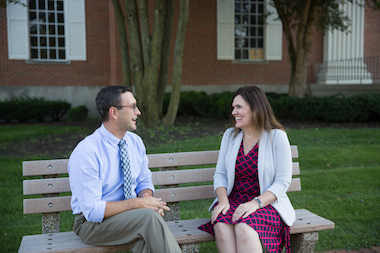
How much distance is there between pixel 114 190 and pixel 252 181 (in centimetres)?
107

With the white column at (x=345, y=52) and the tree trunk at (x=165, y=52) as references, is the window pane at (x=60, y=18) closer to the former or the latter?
the tree trunk at (x=165, y=52)

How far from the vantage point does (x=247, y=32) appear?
18.0 metres

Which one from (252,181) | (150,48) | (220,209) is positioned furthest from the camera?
(150,48)

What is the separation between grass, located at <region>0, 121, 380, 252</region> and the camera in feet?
12.4

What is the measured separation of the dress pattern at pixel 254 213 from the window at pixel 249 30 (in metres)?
15.5

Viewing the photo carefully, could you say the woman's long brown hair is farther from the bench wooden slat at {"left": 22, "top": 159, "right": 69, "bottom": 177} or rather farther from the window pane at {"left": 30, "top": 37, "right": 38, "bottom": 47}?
the window pane at {"left": 30, "top": 37, "right": 38, "bottom": 47}

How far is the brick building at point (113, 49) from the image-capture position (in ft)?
50.8

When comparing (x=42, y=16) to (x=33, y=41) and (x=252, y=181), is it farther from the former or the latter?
(x=252, y=181)

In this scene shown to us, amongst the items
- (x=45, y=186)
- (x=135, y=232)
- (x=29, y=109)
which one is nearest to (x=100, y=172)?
(x=135, y=232)

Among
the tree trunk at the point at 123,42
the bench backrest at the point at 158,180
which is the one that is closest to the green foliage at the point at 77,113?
the tree trunk at the point at 123,42

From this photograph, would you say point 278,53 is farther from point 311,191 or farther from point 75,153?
point 75,153

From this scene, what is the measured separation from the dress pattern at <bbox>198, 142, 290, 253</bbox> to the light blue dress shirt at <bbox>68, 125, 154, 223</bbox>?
0.65 m

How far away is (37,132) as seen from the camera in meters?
10.6

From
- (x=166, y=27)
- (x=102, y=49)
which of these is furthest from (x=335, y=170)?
(x=102, y=49)
